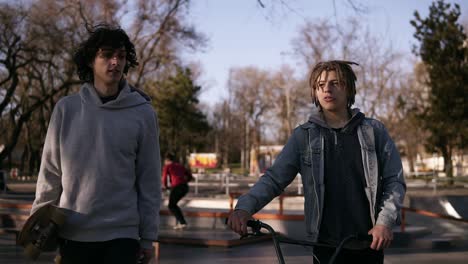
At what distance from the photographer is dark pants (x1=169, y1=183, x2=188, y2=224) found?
44.3ft

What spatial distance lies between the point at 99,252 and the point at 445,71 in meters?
32.4

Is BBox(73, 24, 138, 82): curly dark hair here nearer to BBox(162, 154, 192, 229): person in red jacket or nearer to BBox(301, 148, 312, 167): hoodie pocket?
BBox(301, 148, 312, 167): hoodie pocket

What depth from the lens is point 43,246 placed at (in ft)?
10.3

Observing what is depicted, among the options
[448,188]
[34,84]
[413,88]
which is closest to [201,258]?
[448,188]

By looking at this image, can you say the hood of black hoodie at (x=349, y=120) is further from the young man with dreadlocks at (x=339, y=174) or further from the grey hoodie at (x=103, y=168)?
the grey hoodie at (x=103, y=168)

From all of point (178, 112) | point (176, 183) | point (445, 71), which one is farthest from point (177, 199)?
point (178, 112)

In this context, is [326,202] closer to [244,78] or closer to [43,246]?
[43,246]

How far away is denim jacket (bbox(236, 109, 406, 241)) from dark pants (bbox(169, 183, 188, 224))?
10.5 metres

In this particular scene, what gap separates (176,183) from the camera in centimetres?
1386

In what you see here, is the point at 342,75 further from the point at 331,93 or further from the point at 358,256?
the point at 358,256

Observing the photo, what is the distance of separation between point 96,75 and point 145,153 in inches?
19.4

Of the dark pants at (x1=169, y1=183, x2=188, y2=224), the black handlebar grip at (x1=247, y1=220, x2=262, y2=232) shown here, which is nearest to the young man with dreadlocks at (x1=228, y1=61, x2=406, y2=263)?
the black handlebar grip at (x1=247, y1=220, x2=262, y2=232)

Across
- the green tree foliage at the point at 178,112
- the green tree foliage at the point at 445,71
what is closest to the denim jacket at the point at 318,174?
the green tree foliage at the point at 445,71

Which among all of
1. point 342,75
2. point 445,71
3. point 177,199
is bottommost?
point 177,199
